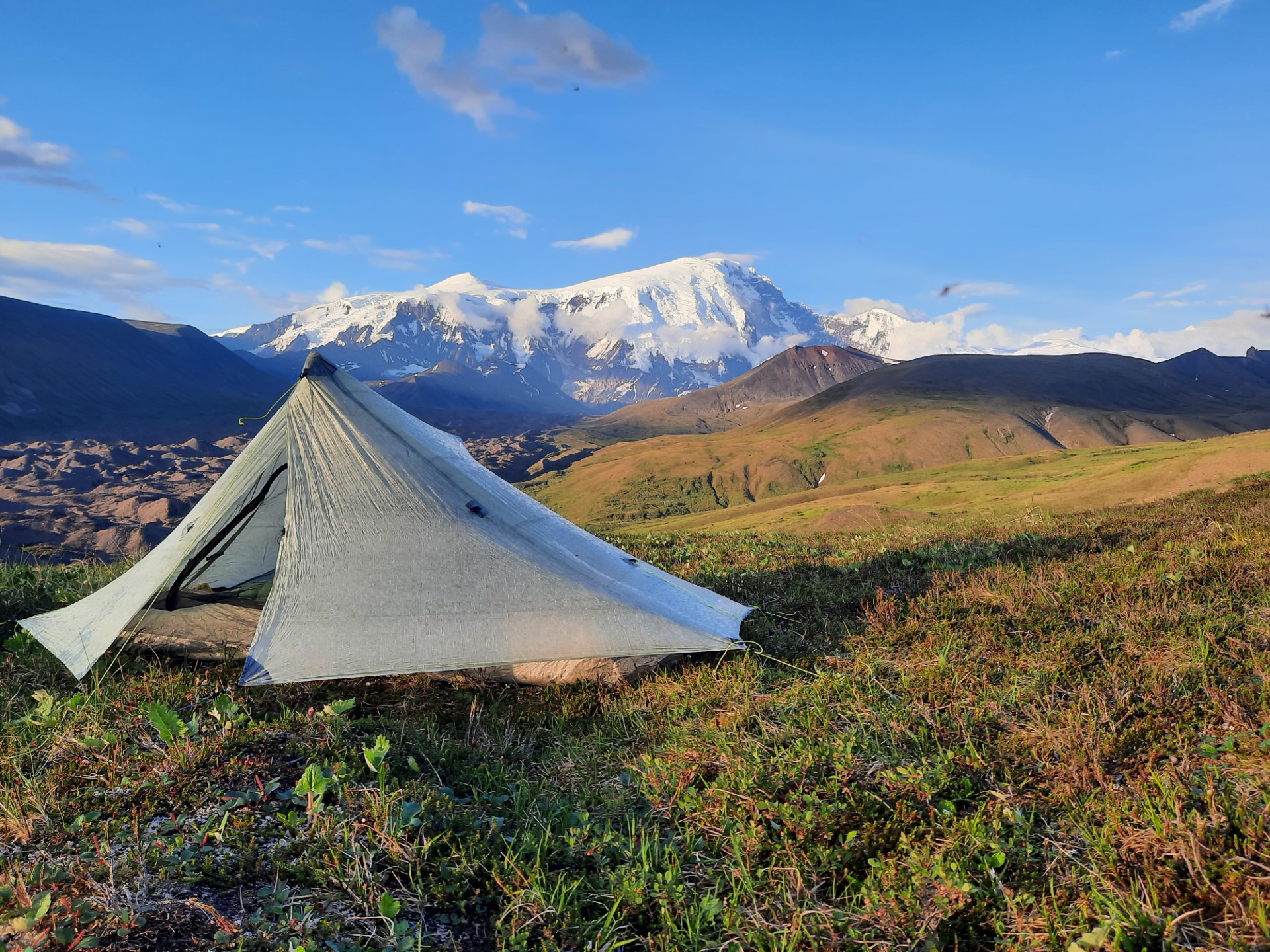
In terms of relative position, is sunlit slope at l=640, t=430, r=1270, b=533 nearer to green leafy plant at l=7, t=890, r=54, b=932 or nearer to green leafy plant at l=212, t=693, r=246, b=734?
green leafy plant at l=212, t=693, r=246, b=734

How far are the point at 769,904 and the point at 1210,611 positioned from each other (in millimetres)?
5344

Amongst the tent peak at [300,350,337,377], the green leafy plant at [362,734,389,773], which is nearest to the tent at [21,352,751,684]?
the tent peak at [300,350,337,377]

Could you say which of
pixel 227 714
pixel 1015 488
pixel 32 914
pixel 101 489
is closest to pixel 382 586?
pixel 227 714

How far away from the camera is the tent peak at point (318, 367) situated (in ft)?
25.0

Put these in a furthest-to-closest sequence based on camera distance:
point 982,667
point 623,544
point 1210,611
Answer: point 623,544
point 1210,611
point 982,667

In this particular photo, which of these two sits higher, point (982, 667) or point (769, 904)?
point (982, 667)

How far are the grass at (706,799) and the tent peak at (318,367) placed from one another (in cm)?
334

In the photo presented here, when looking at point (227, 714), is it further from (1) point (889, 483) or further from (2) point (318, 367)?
(1) point (889, 483)

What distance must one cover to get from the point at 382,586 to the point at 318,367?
281 cm

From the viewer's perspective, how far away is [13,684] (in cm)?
656

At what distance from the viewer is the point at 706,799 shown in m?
4.23

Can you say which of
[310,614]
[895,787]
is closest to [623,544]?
[310,614]

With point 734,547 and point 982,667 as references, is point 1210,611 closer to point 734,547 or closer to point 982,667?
point 982,667

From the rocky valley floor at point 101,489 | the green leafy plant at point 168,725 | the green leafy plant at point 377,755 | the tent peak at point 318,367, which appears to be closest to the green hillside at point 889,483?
the tent peak at point 318,367
